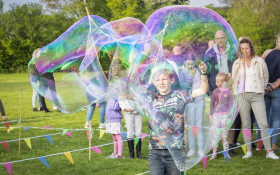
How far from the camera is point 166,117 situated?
3.75 metres

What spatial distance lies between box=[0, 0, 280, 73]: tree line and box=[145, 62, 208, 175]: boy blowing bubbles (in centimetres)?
2100

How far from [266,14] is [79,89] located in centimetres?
3450

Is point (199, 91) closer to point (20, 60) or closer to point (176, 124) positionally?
point (176, 124)

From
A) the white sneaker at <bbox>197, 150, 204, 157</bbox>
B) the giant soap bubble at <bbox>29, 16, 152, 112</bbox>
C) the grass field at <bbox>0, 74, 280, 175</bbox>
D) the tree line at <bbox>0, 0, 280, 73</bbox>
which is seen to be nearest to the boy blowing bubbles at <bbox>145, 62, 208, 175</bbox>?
the white sneaker at <bbox>197, 150, 204, 157</bbox>

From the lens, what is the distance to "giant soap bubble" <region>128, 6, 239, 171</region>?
3754 mm

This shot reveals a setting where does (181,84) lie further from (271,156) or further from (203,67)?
(271,156)

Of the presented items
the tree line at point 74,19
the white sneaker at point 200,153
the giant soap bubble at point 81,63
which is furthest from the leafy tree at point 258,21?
the white sneaker at point 200,153

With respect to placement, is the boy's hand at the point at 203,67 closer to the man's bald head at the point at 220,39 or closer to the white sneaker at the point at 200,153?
the man's bald head at the point at 220,39

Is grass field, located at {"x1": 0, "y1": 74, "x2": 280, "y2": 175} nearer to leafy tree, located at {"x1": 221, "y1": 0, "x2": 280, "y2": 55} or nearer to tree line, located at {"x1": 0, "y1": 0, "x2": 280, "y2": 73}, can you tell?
tree line, located at {"x1": 0, "y1": 0, "x2": 280, "y2": 73}

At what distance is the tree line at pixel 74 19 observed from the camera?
119ft

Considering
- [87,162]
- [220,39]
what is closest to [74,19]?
[87,162]

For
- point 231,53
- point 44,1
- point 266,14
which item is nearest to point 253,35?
point 266,14

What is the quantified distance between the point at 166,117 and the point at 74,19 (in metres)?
59.5

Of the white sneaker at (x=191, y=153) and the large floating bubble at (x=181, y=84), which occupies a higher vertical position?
the large floating bubble at (x=181, y=84)
